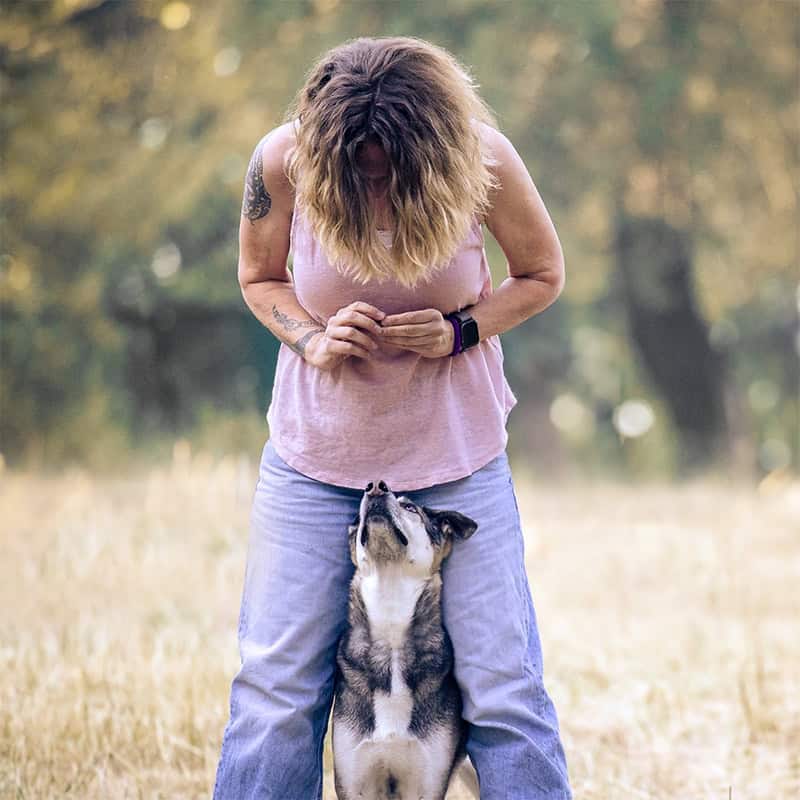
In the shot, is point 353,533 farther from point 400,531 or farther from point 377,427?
point 377,427

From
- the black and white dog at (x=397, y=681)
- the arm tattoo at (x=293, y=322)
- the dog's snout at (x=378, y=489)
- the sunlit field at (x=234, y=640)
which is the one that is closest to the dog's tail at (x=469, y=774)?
the black and white dog at (x=397, y=681)

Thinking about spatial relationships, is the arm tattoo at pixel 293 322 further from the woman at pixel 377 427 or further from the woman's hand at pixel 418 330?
the woman's hand at pixel 418 330

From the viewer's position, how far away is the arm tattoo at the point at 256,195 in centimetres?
302

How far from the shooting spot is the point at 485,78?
34.3 ft

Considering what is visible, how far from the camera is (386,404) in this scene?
296 cm

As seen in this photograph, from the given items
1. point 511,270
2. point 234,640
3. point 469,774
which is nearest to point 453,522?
point 511,270

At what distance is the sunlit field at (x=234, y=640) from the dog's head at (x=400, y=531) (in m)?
1.27

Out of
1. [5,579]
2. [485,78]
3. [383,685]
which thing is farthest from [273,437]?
[485,78]

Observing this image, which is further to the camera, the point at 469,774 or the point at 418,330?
the point at 469,774

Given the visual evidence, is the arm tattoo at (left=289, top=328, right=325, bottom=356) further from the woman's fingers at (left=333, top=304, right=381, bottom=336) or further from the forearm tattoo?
the woman's fingers at (left=333, top=304, right=381, bottom=336)

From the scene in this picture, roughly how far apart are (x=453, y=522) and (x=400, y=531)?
137 millimetres

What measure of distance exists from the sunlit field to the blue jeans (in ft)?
2.98

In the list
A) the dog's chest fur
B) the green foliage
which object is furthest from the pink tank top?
the green foliage

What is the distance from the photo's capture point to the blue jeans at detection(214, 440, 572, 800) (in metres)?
2.97
